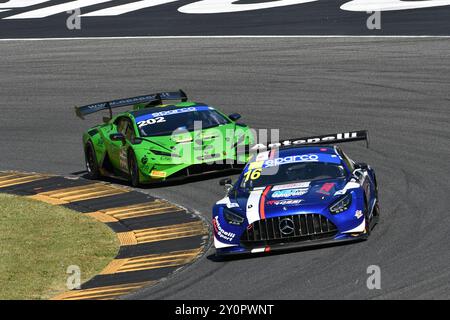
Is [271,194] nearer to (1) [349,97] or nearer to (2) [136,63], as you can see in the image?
(1) [349,97]

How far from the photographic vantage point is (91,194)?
2231 centimetres

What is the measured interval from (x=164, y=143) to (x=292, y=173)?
470cm

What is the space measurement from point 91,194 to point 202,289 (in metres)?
7.32

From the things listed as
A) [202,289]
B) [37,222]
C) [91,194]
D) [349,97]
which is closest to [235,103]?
[349,97]

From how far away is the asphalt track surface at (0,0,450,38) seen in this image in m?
35.7

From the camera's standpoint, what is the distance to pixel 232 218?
1695 cm

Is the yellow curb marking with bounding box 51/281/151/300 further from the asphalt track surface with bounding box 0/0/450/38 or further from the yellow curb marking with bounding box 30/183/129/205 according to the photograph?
the asphalt track surface with bounding box 0/0/450/38

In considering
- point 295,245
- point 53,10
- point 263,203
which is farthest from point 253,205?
point 53,10

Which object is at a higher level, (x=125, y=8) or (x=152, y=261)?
(x=125, y=8)

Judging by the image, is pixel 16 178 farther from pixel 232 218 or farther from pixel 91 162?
pixel 232 218

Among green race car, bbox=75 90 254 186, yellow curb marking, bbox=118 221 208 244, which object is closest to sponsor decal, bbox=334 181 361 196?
yellow curb marking, bbox=118 221 208 244

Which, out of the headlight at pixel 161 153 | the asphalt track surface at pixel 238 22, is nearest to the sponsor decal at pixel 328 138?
the headlight at pixel 161 153

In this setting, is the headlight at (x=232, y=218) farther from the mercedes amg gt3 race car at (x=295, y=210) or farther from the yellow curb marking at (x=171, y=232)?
the yellow curb marking at (x=171, y=232)

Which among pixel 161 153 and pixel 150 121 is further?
pixel 150 121
